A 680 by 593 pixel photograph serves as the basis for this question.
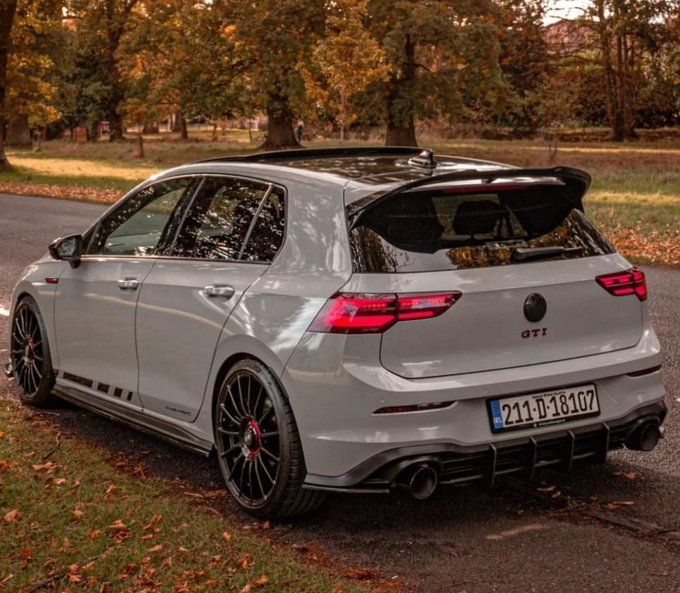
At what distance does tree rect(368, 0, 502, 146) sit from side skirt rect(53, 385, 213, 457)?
3120 cm

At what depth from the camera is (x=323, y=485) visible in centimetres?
505

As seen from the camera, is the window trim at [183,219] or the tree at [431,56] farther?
the tree at [431,56]

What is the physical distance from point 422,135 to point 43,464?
2480 inches

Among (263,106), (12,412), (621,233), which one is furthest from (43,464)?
(263,106)

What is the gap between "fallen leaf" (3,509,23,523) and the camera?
5.28m

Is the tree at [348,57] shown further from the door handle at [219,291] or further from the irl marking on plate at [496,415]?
the irl marking on plate at [496,415]

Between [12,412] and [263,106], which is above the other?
[263,106]

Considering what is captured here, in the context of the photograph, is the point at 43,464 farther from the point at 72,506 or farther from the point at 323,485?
the point at 323,485

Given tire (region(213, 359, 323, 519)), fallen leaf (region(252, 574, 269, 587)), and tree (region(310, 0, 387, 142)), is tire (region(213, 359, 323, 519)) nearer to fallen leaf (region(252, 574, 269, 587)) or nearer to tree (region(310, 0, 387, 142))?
fallen leaf (region(252, 574, 269, 587))

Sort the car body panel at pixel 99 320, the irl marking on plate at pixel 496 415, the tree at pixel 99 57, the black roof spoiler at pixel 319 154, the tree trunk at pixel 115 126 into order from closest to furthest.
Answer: the irl marking on plate at pixel 496 415 < the black roof spoiler at pixel 319 154 < the car body panel at pixel 99 320 < the tree at pixel 99 57 < the tree trunk at pixel 115 126

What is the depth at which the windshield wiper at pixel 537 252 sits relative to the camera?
17.1 feet

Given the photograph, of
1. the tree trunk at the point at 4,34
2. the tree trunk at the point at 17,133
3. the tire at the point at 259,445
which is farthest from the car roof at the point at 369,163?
the tree trunk at the point at 17,133

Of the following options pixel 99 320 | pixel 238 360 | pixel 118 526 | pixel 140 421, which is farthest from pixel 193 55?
pixel 118 526

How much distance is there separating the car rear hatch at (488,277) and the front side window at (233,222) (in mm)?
552
